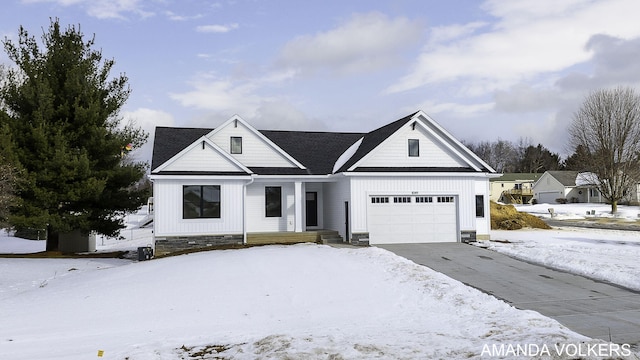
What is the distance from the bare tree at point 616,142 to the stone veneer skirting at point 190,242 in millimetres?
42973

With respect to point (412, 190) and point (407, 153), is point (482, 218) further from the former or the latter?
point (407, 153)

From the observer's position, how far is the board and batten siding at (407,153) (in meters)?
21.7

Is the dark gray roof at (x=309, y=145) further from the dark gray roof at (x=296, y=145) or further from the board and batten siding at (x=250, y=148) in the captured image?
the board and batten siding at (x=250, y=148)

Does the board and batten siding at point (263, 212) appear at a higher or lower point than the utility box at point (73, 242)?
higher

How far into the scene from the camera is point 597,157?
49.0m

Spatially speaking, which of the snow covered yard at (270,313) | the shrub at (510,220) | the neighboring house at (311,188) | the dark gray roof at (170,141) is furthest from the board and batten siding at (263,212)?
the shrub at (510,220)

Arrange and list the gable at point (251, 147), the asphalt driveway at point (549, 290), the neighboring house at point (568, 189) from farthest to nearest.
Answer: the neighboring house at point (568, 189) → the gable at point (251, 147) → the asphalt driveway at point (549, 290)

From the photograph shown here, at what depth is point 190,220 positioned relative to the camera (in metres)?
20.2

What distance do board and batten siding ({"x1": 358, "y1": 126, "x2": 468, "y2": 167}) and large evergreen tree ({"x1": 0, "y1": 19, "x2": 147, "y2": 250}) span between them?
1133cm

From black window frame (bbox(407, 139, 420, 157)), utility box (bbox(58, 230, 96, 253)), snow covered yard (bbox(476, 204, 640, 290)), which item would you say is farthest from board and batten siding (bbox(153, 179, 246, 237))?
snow covered yard (bbox(476, 204, 640, 290))

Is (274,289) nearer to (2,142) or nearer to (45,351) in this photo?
(45,351)

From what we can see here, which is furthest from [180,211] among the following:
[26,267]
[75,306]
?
[75,306]

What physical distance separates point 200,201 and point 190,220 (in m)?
0.92

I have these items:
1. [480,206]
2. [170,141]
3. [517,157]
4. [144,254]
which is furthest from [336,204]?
[517,157]
